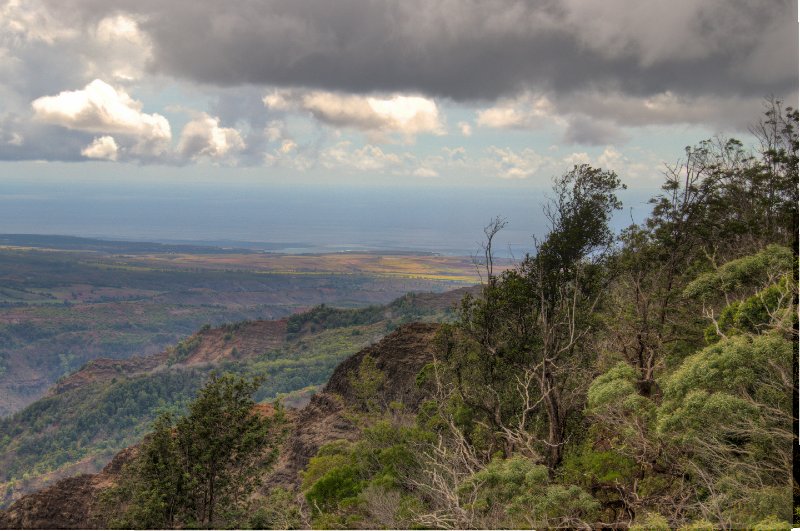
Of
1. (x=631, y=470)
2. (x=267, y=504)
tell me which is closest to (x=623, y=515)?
(x=631, y=470)

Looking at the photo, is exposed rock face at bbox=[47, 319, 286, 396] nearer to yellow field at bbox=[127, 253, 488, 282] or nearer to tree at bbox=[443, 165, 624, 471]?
tree at bbox=[443, 165, 624, 471]

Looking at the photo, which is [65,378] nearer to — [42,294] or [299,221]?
[42,294]

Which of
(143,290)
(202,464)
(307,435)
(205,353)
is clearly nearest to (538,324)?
(202,464)

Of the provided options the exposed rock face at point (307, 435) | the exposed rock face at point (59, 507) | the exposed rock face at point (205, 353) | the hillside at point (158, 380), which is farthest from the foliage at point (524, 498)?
the exposed rock face at point (205, 353)

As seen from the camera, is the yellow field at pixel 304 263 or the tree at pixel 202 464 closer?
the tree at pixel 202 464

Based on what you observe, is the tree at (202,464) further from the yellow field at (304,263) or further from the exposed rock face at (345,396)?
the yellow field at (304,263)

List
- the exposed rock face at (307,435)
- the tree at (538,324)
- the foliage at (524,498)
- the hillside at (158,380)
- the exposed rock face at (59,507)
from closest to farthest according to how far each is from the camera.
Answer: the foliage at (524,498)
the tree at (538,324)
the exposed rock face at (59,507)
the exposed rock face at (307,435)
the hillside at (158,380)

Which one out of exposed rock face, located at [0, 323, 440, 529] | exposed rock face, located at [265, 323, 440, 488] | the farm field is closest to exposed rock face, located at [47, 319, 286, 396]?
the farm field
